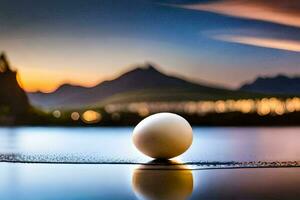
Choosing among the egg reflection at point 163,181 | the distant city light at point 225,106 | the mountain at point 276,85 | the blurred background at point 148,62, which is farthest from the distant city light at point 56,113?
the egg reflection at point 163,181

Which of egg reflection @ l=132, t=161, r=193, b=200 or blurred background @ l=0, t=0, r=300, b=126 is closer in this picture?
egg reflection @ l=132, t=161, r=193, b=200

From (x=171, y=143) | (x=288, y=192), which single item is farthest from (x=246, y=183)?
(x=171, y=143)

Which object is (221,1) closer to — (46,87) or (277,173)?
(46,87)

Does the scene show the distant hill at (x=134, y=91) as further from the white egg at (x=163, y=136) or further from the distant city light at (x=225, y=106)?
the white egg at (x=163, y=136)

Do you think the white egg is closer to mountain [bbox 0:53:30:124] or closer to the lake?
the lake

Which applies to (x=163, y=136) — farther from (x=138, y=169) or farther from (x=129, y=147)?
(x=129, y=147)

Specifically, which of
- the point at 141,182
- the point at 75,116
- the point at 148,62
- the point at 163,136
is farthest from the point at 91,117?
the point at 141,182

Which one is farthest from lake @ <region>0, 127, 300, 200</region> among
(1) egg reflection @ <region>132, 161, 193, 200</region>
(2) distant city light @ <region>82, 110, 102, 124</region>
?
(2) distant city light @ <region>82, 110, 102, 124</region>

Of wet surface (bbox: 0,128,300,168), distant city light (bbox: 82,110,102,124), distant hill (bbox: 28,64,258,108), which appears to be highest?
distant hill (bbox: 28,64,258,108)
